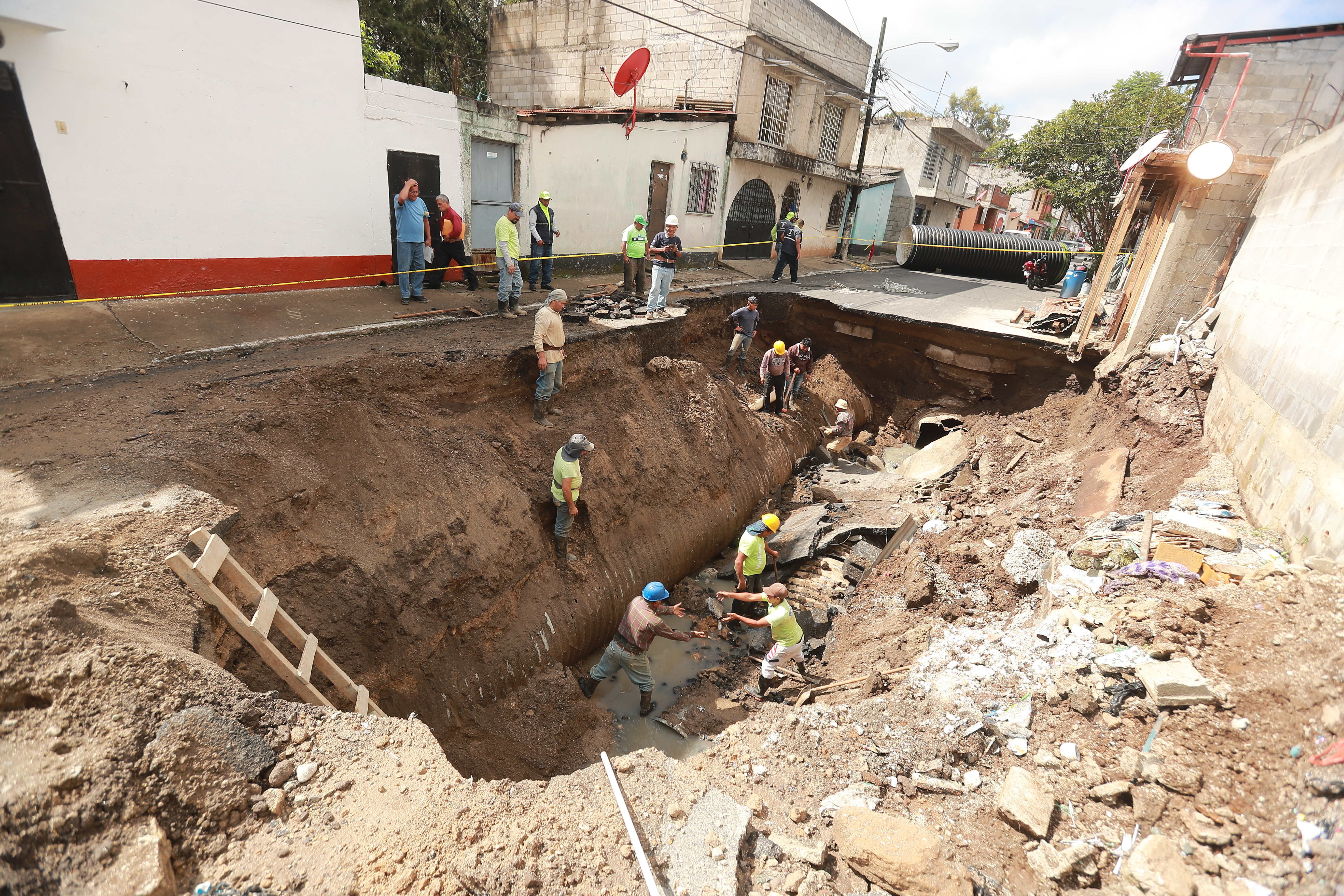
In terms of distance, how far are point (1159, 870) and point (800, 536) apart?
6.33 m

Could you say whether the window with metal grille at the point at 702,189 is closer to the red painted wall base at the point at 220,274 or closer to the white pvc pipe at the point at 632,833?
the red painted wall base at the point at 220,274

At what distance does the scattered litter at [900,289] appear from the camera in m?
17.3

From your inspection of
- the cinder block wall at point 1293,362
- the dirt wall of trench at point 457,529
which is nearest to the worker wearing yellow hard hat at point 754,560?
the dirt wall of trench at point 457,529

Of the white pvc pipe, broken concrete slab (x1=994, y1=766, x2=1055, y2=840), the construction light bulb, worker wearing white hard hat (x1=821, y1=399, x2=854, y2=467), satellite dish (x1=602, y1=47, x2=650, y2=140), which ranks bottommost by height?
worker wearing white hard hat (x1=821, y1=399, x2=854, y2=467)

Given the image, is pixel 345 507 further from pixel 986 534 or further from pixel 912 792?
pixel 986 534

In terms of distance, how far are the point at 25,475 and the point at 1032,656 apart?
7.83 meters

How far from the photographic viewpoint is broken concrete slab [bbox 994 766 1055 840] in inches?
140

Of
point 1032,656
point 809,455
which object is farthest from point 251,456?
point 809,455

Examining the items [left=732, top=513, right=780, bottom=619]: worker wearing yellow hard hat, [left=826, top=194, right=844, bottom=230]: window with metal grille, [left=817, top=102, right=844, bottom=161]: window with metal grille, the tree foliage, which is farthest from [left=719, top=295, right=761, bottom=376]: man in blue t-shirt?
the tree foliage

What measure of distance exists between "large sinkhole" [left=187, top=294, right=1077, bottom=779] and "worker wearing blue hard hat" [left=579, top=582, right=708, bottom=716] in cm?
34

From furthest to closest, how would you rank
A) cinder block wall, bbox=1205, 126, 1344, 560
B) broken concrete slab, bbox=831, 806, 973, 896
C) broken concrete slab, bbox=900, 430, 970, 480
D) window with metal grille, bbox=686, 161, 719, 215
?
1. window with metal grille, bbox=686, 161, 719, 215
2. broken concrete slab, bbox=900, 430, 970, 480
3. cinder block wall, bbox=1205, 126, 1344, 560
4. broken concrete slab, bbox=831, 806, 973, 896

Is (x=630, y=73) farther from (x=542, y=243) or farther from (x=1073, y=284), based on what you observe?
(x=1073, y=284)

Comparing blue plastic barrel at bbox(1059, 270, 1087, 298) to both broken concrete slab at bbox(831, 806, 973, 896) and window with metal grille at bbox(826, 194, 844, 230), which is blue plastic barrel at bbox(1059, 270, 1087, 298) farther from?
broken concrete slab at bbox(831, 806, 973, 896)

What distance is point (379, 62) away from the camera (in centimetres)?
1898
